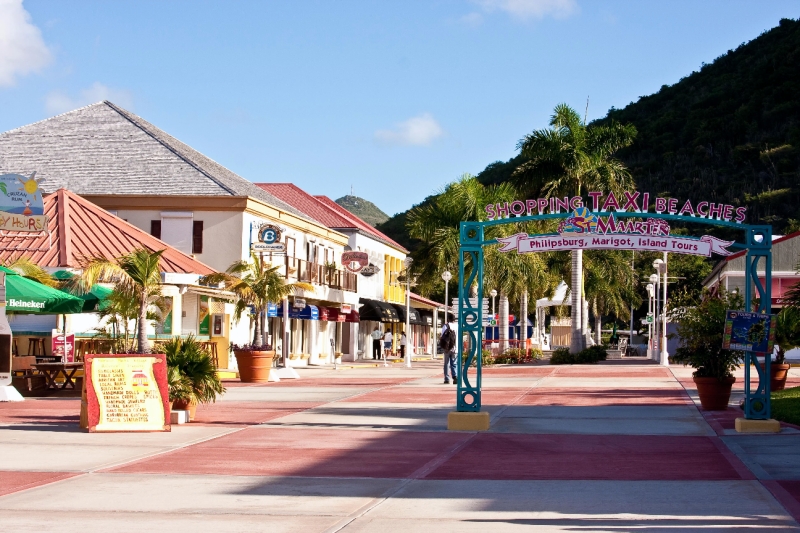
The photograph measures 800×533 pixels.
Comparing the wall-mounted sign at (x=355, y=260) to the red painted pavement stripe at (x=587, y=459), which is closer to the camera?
the red painted pavement stripe at (x=587, y=459)

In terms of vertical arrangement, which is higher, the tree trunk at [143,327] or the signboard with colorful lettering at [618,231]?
the signboard with colorful lettering at [618,231]

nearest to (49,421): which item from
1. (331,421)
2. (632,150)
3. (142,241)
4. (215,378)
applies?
(215,378)

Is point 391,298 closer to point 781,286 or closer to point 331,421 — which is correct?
point 781,286

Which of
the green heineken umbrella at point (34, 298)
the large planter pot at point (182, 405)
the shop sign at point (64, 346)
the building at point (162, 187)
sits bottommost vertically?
the large planter pot at point (182, 405)

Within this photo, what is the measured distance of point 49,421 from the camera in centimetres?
1766

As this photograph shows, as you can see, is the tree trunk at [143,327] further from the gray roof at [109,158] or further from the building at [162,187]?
the gray roof at [109,158]

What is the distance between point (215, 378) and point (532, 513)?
30.1ft

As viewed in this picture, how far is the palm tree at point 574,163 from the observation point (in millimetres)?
46781

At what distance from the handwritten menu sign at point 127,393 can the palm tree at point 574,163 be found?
106 ft

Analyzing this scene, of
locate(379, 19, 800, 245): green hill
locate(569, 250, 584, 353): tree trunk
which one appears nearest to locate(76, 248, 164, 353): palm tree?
locate(569, 250, 584, 353): tree trunk

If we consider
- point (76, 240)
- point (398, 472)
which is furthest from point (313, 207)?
point (398, 472)

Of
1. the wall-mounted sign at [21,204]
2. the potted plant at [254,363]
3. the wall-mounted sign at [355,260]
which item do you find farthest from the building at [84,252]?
the wall-mounted sign at [355,260]

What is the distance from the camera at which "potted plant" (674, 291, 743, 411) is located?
18.8 meters

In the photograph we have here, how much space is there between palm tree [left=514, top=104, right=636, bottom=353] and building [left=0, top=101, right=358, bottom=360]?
10.6 meters
